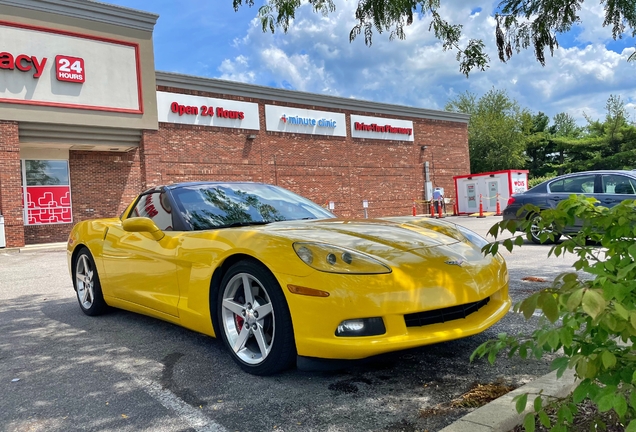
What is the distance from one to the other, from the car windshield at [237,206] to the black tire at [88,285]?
5.04 feet

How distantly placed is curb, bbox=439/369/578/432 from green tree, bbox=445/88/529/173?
1848 inches

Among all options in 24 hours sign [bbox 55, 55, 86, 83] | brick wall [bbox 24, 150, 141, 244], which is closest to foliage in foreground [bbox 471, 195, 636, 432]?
24 hours sign [bbox 55, 55, 86, 83]

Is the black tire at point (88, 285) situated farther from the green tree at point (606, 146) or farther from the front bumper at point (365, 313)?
the green tree at point (606, 146)

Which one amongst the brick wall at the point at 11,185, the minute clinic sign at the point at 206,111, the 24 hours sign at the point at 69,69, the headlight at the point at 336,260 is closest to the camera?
the headlight at the point at 336,260

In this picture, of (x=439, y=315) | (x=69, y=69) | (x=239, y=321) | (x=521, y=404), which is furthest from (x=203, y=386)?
(x=69, y=69)

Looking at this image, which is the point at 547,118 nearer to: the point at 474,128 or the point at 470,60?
the point at 474,128

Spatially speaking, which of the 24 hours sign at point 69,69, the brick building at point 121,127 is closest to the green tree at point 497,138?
the brick building at point 121,127

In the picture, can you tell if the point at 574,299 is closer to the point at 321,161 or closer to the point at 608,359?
the point at 608,359

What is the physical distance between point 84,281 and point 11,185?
1302 cm

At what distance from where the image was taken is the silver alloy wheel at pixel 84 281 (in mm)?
5082

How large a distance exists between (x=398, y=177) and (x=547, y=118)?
36.8 m

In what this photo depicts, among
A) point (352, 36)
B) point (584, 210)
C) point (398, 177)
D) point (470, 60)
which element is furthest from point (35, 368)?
point (398, 177)

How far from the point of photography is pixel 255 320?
3.11m

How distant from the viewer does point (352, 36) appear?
5148 millimetres
